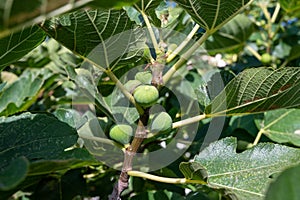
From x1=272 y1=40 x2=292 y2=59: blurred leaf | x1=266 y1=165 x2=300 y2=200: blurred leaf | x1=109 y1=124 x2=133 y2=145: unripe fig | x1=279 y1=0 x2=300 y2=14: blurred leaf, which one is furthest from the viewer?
x1=272 y1=40 x2=292 y2=59: blurred leaf

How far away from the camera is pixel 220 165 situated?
770 mm

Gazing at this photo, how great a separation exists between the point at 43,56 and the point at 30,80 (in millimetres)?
418

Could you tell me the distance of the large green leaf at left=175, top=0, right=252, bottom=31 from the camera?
0.72 m

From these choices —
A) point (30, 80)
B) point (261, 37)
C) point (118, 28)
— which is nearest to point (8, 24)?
point (118, 28)

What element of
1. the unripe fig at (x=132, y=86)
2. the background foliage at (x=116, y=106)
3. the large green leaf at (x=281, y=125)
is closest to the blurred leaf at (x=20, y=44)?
the background foliage at (x=116, y=106)

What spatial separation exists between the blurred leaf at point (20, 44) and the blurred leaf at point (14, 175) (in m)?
0.32

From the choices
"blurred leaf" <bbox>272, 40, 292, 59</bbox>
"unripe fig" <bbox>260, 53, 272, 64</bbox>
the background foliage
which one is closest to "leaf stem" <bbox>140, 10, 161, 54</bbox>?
the background foliage

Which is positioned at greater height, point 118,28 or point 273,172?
point 118,28

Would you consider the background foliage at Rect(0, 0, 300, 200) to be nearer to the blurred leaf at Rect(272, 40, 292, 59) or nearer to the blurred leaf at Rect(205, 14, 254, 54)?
the blurred leaf at Rect(205, 14, 254, 54)

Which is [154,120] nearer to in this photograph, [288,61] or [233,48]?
[233,48]

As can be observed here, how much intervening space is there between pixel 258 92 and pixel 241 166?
5.0 inches

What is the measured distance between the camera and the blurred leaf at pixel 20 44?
28.0 inches

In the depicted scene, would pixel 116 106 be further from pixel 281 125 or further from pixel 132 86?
pixel 281 125

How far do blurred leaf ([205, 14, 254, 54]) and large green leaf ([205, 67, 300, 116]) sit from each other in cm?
67
